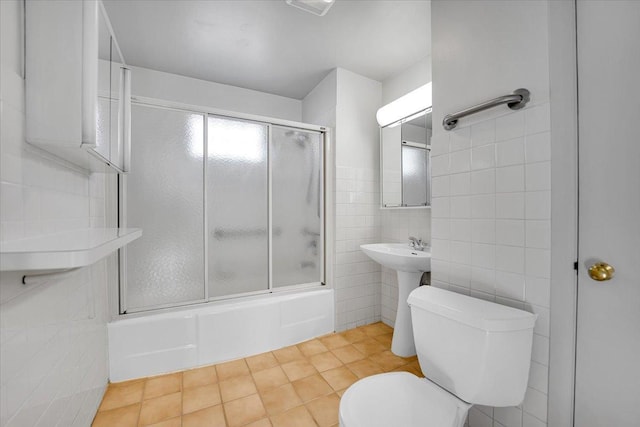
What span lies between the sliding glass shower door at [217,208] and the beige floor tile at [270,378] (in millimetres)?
581

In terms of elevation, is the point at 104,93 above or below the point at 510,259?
above

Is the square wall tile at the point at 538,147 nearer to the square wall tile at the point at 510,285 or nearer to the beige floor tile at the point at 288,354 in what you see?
the square wall tile at the point at 510,285

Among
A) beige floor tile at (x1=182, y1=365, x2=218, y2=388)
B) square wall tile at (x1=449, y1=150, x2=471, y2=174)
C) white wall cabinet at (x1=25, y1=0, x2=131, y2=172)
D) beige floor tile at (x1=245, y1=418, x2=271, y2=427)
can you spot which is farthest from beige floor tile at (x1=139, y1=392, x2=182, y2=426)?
square wall tile at (x1=449, y1=150, x2=471, y2=174)

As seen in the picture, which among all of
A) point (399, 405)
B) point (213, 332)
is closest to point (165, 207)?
point (213, 332)

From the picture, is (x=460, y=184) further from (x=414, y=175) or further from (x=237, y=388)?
(x=237, y=388)

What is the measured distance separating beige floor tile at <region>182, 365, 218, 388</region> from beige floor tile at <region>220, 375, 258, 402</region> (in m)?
0.09

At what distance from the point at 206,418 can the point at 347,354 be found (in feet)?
3.36

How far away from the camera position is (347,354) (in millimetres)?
1995

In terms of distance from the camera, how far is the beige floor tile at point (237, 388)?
1.56 metres

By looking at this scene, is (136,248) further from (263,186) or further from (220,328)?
(263,186)

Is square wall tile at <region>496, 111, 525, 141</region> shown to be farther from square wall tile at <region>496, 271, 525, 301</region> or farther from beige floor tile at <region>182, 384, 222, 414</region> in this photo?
beige floor tile at <region>182, 384, 222, 414</region>

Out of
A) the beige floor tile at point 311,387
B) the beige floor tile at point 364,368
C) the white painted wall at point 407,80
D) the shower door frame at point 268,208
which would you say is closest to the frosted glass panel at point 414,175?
the white painted wall at point 407,80

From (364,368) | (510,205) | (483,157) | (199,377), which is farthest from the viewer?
(364,368)

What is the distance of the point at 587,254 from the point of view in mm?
975
